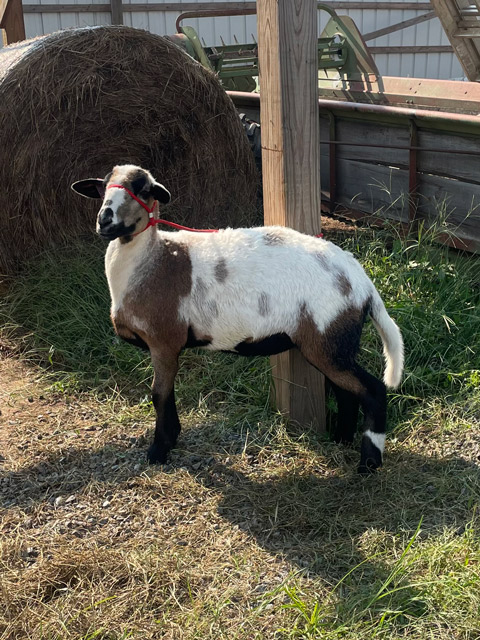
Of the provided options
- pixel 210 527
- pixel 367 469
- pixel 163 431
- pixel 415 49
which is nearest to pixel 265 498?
pixel 210 527

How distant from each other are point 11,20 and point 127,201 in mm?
4273

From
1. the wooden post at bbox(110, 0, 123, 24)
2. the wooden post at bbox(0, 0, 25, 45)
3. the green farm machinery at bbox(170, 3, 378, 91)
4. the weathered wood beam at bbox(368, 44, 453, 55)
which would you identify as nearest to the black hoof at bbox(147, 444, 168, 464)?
the wooden post at bbox(0, 0, 25, 45)

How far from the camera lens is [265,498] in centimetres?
312

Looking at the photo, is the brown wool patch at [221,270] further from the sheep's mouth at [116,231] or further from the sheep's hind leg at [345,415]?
the sheep's hind leg at [345,415]

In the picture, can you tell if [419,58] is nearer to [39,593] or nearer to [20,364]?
[20,364]

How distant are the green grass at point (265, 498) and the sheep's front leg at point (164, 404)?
0.29ft

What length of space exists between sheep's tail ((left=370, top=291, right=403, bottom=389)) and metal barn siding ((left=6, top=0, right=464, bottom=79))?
31.3 feet

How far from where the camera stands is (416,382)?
3848 mm

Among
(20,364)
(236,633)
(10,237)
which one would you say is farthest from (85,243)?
(236,633)

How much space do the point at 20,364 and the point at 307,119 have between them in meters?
2.41

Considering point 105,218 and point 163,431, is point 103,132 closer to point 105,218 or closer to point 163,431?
point 105,218

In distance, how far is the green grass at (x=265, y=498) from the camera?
2426mm

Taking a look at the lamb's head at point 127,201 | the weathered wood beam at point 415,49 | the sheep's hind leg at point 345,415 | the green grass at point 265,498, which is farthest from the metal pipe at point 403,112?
the weathered wood beam at point 415,49

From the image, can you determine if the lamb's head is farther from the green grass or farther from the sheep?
the green grass
